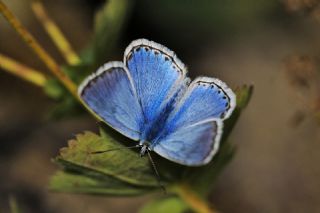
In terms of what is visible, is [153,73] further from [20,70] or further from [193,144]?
[20,70]

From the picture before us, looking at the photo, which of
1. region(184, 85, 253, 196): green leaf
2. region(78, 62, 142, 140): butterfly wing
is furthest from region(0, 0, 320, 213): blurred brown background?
region(78, 62, 142, 140): butterfly wing

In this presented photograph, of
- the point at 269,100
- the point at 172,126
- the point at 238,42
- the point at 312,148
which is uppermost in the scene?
the point at 238,42

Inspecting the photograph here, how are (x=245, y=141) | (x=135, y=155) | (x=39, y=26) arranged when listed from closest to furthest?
(x=135, y=155) < (x=245, y=141) < (x=39, y=26)

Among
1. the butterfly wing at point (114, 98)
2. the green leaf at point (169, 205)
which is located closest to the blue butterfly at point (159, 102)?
the butterfly wing at point (114, 98)

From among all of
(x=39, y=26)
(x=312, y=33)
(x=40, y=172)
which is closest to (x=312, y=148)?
(x=312, y=33)

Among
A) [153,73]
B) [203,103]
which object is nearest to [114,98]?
[153,73]

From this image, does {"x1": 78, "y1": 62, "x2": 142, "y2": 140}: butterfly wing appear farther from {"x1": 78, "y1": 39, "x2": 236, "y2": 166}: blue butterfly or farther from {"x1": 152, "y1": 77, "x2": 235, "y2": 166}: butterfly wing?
{"x1": 152, "y1": 77, "x2": 235, "y2": 166}: butterfly wing

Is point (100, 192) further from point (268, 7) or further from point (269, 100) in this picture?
point (268, 7)

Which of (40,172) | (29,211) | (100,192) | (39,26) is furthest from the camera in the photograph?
(39,26)
